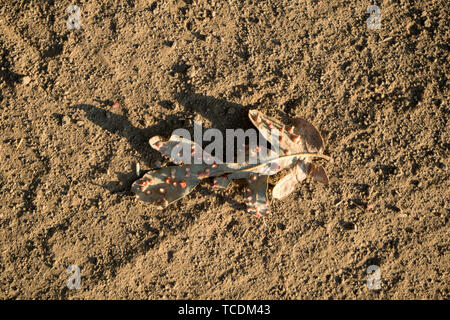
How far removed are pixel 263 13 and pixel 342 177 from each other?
1.37 m

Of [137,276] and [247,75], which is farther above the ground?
[247,75]

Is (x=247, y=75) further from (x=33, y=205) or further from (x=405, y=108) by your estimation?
(x=33, y=205)

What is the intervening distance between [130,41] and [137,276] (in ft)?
5.80

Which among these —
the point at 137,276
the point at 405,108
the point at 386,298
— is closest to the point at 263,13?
the point at 405,108

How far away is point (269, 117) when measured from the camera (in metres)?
2.35

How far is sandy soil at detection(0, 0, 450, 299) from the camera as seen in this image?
2359 mm

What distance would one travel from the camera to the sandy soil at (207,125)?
2.36 m

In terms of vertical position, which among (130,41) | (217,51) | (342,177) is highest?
(130,41)

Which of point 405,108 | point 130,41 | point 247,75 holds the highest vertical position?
point 130,41

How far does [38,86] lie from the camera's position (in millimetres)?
2355

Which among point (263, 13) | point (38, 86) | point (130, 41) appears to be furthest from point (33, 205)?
point (263, 13)

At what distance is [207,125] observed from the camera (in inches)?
93.8

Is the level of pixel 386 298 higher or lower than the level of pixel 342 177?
lower

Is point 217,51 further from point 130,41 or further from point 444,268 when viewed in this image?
point 444,268
